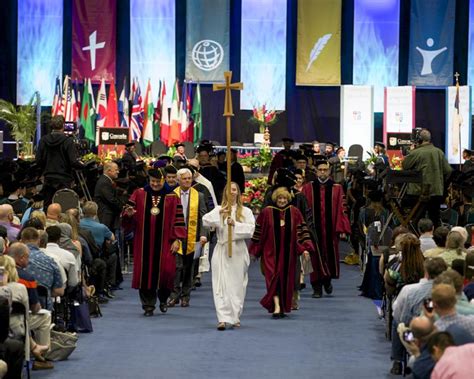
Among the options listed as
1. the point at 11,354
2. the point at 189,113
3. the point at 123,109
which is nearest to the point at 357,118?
the point at 189,113

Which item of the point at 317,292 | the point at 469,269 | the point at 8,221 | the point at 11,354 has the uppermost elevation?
the point at 8,221

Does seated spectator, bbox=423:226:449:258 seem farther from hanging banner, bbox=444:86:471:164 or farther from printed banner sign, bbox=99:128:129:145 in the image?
hanging banner, bbox=444:86:471:164

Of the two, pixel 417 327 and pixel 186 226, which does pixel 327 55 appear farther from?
pixel 417 327

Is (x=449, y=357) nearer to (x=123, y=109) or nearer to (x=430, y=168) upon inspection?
(x=430, y=168)

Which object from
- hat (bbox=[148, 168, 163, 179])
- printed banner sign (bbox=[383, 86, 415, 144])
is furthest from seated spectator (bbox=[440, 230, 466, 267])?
printed banner sign (bbox=[383, 86, 415, 144])

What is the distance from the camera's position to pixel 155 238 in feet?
48.8

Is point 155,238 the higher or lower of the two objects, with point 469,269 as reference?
lower

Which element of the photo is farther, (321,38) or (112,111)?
(321,38)

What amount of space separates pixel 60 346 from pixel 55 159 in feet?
16.5

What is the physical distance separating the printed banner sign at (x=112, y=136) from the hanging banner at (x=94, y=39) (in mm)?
9915

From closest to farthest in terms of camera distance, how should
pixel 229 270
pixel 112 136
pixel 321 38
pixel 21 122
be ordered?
pixel 229 270 < pixel 112 136 < pixel 21 122 < pixel 321 38

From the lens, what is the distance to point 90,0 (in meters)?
35.7

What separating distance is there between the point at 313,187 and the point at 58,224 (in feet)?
16.4

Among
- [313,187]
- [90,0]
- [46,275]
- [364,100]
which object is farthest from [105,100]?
[46,275]
